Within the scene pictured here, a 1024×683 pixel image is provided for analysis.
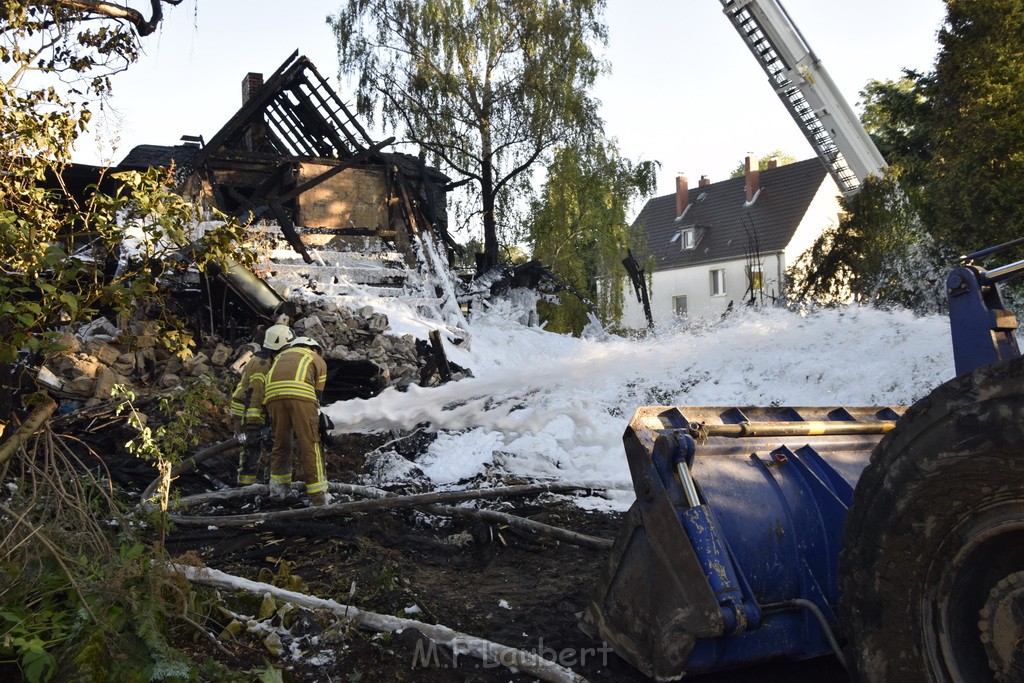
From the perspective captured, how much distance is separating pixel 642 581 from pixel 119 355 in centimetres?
1031

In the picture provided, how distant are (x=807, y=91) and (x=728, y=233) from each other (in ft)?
37.6

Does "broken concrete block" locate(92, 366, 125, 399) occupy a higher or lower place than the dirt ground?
higher

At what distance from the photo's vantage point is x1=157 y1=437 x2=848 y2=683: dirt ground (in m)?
3.80

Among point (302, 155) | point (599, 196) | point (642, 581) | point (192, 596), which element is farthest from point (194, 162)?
point (642, 581)

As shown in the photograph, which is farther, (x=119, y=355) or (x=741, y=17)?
(x=741, y=17)

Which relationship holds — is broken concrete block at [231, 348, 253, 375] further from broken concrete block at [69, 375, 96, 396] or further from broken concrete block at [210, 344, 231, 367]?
broken concrete block at [69, 375, 96, 396]

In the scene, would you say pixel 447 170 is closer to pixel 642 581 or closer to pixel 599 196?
pixel 599 196

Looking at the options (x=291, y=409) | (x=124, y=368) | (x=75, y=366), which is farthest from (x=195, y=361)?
(x=291, y=409)

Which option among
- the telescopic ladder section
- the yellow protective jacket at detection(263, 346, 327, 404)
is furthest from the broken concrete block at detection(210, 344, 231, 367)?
the telescopic ladder section

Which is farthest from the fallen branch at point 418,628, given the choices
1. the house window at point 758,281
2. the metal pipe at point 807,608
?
the house window at point 758,281

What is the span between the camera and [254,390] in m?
7.83

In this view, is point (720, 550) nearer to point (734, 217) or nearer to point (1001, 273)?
point (1001, 273)

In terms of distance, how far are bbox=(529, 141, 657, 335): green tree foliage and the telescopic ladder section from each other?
5.04m

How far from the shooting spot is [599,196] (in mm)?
25781
